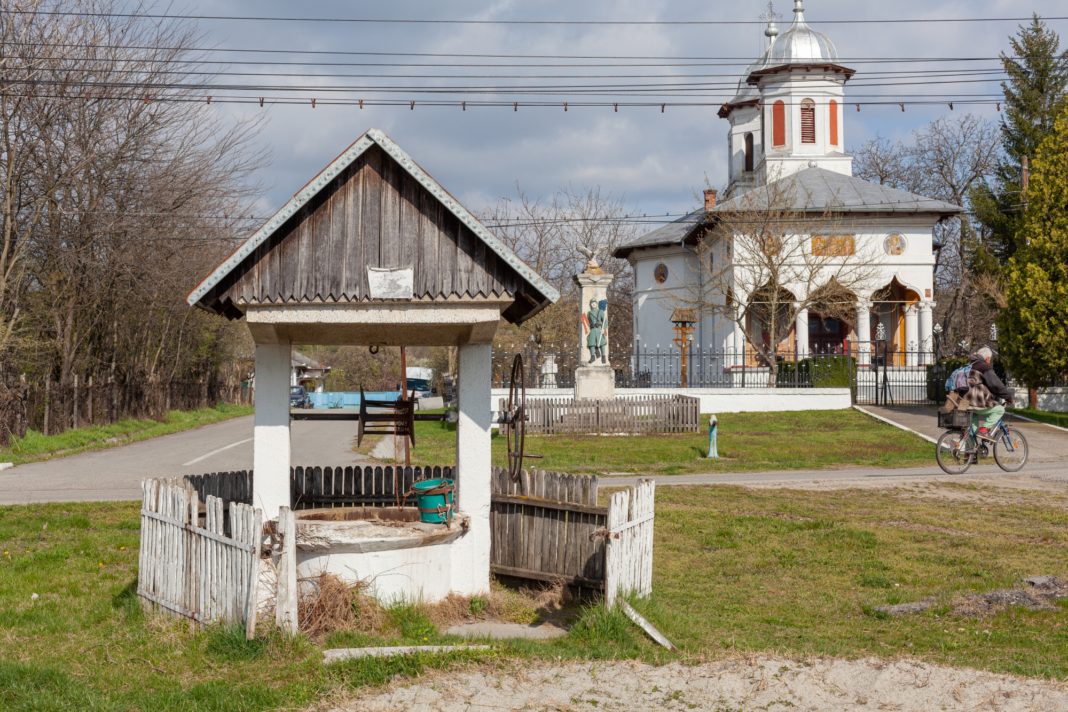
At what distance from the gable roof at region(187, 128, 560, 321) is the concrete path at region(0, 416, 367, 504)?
9.24 meters

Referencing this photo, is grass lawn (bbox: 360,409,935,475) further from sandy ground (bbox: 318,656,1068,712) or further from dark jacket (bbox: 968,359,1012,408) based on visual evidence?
sandy ground (bbox: 318,656,1068,712)

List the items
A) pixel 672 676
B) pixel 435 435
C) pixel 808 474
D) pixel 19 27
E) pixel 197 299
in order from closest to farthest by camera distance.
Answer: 1. pixel 672 676
2. pixel 197 299
3. pixel 808 474
4. pixel 19 27
5. pixel 435 435

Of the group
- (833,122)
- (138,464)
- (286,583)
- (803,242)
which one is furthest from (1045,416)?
(833,122)

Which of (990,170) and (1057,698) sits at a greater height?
(990,170)

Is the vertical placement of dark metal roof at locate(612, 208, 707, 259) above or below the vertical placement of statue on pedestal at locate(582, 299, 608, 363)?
above

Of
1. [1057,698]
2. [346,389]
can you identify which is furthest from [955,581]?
[346,389]

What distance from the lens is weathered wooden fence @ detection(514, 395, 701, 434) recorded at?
29734mm

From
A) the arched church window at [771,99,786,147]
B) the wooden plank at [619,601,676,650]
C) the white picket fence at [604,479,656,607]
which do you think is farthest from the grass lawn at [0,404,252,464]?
the arched church window at [771,99,786,147]

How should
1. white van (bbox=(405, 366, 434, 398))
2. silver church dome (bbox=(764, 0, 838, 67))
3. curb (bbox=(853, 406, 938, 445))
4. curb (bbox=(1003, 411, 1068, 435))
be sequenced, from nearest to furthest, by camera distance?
curb (bbox=(853, 406, 938, 445)) < curb (bbox=(1003, 411, 1068, 435)) < silver church dome (bbox=(764, 0, 838, 67)) < white van (bbox=(405, 366, 434, 398))

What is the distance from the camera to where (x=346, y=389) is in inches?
3492

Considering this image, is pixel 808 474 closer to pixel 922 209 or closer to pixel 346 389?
pixel 922 209

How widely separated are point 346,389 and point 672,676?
82996 mm

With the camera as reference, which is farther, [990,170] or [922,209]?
[990,170]

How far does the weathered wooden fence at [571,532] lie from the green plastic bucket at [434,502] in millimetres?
817
